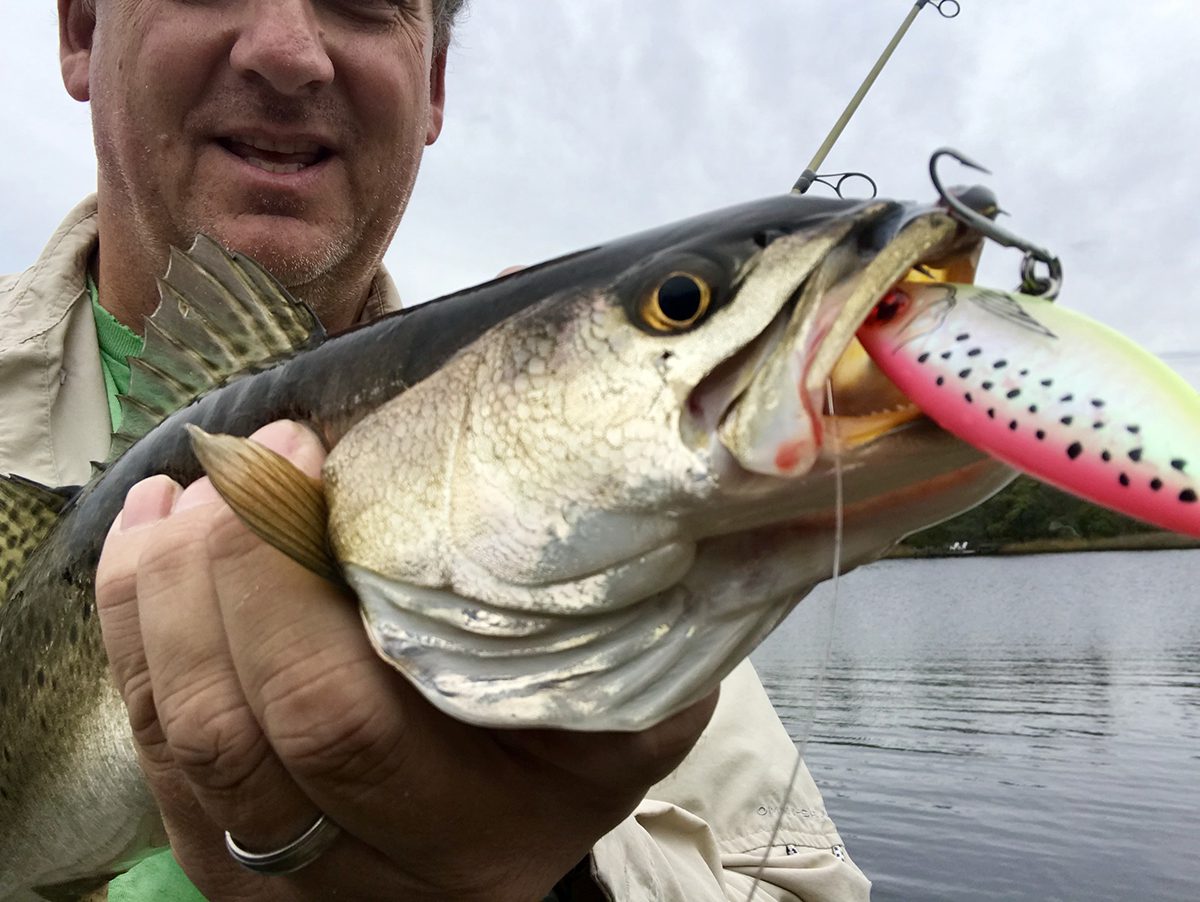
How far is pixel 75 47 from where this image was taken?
12.3ft

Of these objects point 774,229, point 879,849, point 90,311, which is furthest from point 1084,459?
point 879,849

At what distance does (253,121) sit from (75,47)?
107cm

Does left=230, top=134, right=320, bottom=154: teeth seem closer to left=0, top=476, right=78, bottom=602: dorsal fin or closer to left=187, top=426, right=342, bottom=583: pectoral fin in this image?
left=0, top=476, right=78, bottom=602: dorsal fin

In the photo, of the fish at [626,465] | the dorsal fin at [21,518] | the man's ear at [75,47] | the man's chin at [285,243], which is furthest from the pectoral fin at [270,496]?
the man's ear at [75,47]

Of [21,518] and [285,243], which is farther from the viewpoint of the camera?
[285,243]

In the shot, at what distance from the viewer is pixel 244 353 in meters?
2.29

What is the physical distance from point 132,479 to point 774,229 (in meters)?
1.65

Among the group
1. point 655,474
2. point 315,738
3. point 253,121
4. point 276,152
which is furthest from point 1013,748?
point 655,474

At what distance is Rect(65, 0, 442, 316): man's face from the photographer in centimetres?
321

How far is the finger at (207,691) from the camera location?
5.36 feet

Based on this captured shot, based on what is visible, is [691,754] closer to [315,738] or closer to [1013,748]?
[315,738]

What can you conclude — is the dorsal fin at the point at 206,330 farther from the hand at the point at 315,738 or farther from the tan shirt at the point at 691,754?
the tan shirt at the point at 691,754

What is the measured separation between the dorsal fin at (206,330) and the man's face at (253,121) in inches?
40.5

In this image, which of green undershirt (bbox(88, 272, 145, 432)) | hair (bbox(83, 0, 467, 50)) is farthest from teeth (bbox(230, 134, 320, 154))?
hair (bbox(83, 0, 467, 50))
